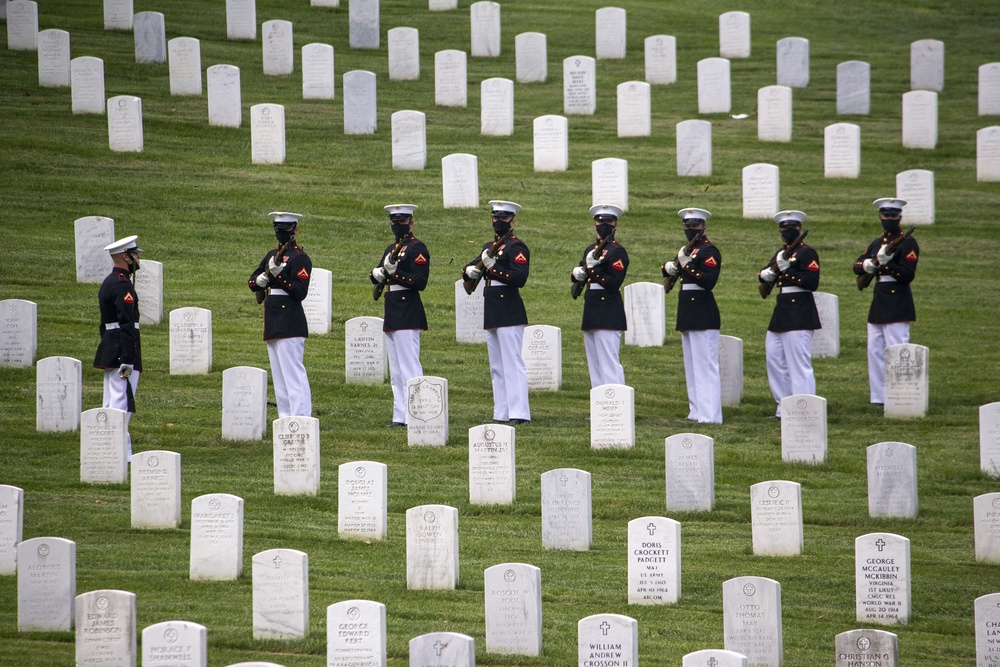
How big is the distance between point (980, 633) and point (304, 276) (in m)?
8.11

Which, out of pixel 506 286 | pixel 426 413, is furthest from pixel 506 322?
pixel 426 413

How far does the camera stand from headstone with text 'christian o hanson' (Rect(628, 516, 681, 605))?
10.2m

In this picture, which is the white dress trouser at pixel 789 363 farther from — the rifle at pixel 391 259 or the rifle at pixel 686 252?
the rifle at pixel 391 259

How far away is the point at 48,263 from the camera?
19.1 metres

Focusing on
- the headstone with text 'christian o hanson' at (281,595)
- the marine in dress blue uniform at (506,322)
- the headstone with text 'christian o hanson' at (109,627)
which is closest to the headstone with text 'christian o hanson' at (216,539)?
the headstone with text 'christian o hanson' at (281,595)

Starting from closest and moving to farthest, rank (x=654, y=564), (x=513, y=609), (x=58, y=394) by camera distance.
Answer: (x=513, y=609) < (x=654, y=564) < (x=58, y=394)

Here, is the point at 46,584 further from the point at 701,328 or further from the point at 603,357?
the point at 701,328

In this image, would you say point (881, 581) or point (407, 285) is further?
point (407, 285)

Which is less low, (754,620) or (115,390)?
(115,390)

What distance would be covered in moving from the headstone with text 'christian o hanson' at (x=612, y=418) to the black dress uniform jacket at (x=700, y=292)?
5.77 ft

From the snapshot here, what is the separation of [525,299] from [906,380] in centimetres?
548

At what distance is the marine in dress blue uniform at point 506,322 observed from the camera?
49.7 ft

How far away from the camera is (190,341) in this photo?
53.5 ft

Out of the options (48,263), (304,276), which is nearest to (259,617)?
(304,276)
